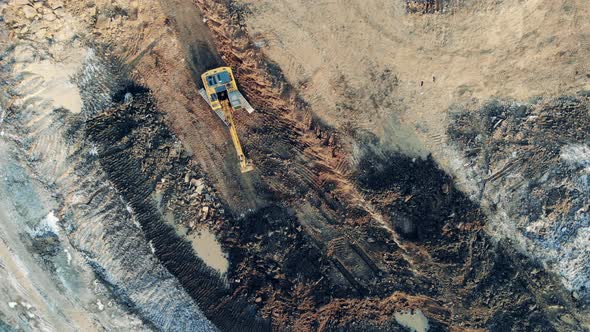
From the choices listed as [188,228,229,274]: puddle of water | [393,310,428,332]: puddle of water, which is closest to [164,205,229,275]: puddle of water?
[188,228,229,274]: puddle of water

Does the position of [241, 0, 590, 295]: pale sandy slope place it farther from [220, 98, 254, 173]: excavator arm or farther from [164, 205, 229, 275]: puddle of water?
[164, 205, 229, 275]: puddle of water

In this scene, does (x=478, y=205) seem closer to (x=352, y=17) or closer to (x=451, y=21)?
(x=451, y=21)

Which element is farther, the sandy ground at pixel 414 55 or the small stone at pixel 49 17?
the small stone at pixel 49 17

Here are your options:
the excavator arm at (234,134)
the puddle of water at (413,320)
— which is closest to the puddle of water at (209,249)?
the excavator arm at (234,134)

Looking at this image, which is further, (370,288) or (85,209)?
(370,288)

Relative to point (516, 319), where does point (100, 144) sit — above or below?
above

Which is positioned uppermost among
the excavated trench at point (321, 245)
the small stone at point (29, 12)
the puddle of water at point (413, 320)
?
the small stone at point (29, 12)

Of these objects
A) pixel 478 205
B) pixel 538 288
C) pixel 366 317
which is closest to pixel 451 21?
pixel 478 205

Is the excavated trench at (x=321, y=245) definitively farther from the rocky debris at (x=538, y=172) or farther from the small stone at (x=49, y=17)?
the small stone at (x=49, y=17)
